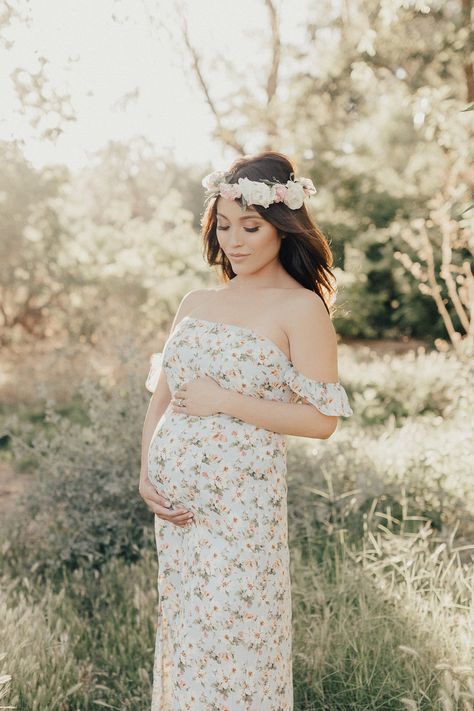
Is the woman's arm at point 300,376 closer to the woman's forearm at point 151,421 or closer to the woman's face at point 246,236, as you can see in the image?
the woman's face at point 246,236

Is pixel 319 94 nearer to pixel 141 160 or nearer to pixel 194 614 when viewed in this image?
pixel 194 614

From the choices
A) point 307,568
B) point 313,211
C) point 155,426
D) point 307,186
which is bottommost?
point 307,568

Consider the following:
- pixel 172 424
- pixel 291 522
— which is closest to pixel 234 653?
pixel 172 424

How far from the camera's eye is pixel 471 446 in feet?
16.3

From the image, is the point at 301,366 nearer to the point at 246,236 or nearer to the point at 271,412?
the point at 271,412

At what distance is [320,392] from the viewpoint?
2389 mm

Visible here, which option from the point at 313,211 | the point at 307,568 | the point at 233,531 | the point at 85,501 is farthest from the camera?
the point at 313,211

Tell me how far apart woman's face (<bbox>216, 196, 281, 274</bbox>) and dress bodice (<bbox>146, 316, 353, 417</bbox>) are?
26 centimetres

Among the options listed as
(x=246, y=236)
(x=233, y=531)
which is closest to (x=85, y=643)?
(x=233, y=531)

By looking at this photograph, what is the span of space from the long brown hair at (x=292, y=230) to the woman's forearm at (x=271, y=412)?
477 millimetres

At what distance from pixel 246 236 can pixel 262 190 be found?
0.57ft

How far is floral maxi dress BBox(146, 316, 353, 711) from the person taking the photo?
2346 mm

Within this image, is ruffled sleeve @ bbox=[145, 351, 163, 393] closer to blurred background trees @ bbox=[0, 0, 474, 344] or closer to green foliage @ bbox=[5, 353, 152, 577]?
green foliage @ bbox=[5, 353, 152, 577]

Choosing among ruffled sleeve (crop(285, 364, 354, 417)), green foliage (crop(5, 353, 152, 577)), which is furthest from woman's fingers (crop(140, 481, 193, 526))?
green foliage (crop(5, 353, 152, 577))
